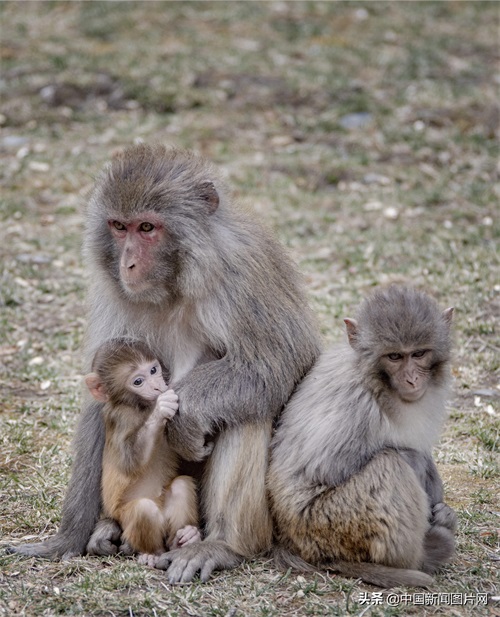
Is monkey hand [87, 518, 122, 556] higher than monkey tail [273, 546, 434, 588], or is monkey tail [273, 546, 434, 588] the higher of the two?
monkey tail [273, 546, 434, 588]

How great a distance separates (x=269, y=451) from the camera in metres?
4.85

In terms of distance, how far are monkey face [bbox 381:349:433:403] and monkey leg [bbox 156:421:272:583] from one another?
27.7 inches

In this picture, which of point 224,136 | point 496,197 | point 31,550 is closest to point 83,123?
point 224,136

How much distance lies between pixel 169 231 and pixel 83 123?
24.0 ft

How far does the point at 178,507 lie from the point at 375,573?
98cm

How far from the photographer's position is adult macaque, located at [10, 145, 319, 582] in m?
→ 4.69

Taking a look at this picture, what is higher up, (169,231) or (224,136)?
(169,231)

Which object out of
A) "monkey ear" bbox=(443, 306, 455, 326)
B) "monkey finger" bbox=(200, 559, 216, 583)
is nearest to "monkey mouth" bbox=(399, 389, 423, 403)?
"monkey ear" bbox=(443, 306, 455, 326)

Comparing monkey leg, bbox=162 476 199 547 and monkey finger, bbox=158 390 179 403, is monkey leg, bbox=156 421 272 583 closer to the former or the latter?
monkey leg, bbox=162 476 199 547

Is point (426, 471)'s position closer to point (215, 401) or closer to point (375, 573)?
point (375, 573)

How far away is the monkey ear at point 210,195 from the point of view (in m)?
4.81

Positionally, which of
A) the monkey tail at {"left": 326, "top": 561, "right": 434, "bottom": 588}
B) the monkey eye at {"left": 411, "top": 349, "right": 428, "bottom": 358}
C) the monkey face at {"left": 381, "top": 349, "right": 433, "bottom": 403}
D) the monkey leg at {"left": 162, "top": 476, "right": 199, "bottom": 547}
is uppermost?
the monkey eye at {"left": 411, "top": 349, "right": 428, "bottom": 358}

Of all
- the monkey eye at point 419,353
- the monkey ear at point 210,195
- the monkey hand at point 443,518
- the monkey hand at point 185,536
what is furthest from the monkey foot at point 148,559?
the monkey ear at point 210,195

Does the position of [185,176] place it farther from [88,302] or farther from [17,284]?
[17,284]
